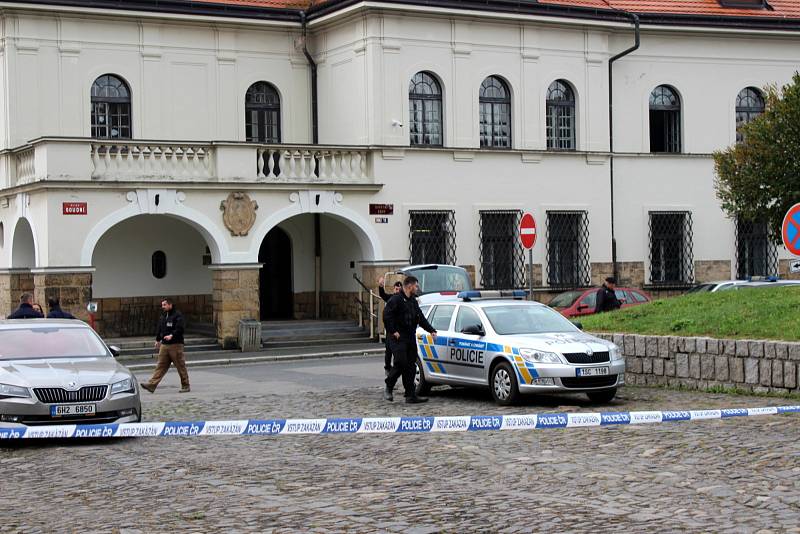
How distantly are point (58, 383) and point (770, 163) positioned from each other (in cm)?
2028

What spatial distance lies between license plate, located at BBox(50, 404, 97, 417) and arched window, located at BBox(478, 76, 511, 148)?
2181cm

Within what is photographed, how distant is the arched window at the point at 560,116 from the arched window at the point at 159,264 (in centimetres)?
1037

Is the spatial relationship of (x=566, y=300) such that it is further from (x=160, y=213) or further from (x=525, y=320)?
(x=525, y=320)

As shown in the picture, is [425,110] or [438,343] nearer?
[438,343]

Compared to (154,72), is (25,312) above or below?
below

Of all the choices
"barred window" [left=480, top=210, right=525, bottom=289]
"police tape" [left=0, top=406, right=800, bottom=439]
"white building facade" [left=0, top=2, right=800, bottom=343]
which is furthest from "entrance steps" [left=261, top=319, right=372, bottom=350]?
"police tape" [left=0, top=406, right=800, bottom=439]

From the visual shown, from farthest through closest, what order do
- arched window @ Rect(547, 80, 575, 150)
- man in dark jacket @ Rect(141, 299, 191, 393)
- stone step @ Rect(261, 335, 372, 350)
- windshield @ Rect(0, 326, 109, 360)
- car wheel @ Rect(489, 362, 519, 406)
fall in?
arched window @ Rect(547, 80, 575, 150)
stone step @ Rect(261, 335, 372, 350)
man in dark jacket @ Rect(141, 299, 191, 393)
car wheel @ Rect(489, 362, 519, 406)
windshield @ Rect(0, 326, 109, 360)

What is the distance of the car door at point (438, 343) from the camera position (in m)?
20.0

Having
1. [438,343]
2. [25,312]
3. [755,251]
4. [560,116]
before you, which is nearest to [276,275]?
[560,116]

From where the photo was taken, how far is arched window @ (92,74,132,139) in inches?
1357

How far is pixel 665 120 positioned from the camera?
39.2m

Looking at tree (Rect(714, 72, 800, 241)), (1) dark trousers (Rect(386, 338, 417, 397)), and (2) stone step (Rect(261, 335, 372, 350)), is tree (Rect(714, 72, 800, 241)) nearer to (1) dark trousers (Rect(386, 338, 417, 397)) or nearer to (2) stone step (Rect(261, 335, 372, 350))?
(2) stone step (Rect(261, 335, 372, 350))

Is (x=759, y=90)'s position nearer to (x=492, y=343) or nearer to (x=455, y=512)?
(x=492, y=343)

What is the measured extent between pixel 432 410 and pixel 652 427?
394 cm
